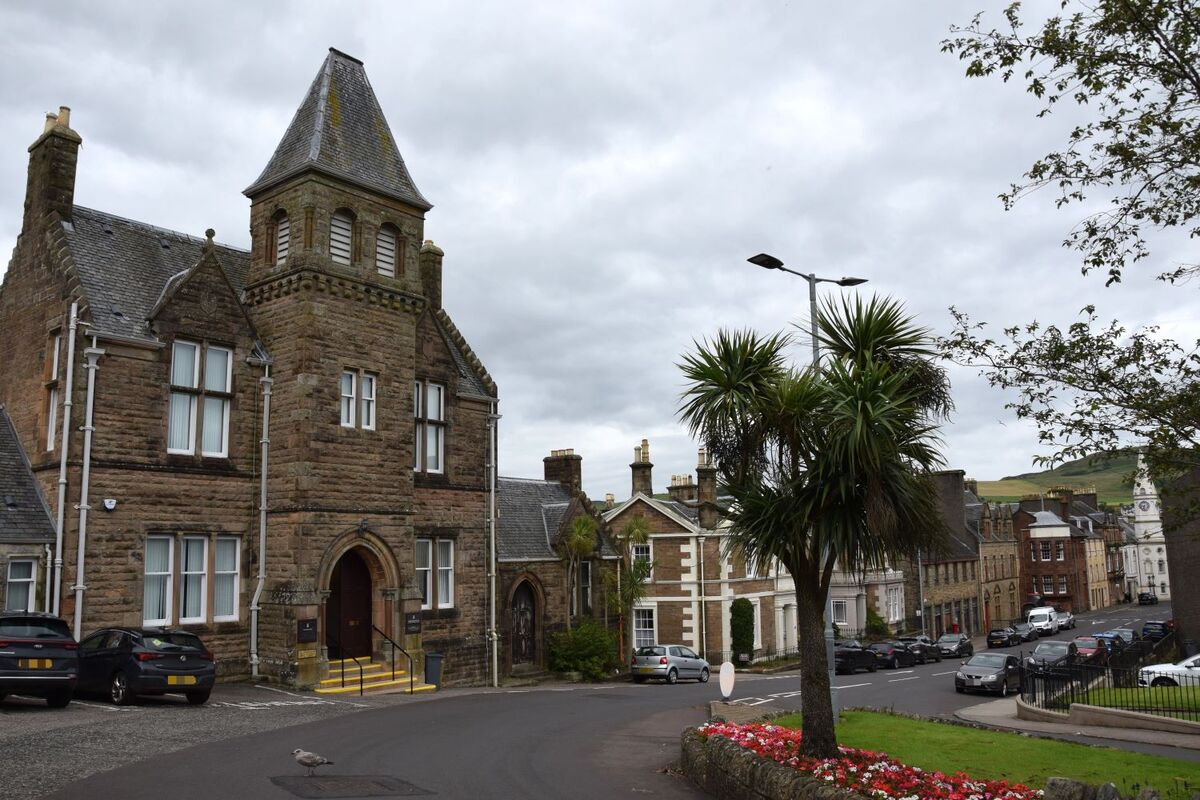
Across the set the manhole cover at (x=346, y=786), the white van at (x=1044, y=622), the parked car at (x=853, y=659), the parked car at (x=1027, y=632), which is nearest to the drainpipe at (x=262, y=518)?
the manhole cover at (x=346, y=786)

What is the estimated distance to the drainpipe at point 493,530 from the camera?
30.4 m

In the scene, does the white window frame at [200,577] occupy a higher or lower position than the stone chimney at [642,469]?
lower

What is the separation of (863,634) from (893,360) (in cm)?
4622

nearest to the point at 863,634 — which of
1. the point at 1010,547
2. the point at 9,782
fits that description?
the point at 1010,547

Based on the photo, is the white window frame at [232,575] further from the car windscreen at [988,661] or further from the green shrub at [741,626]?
the green shrub at [741,626]

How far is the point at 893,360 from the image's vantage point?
1405 centimetres

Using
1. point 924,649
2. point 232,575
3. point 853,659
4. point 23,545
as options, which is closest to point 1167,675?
point 853,659

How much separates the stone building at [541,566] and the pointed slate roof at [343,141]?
1317 centimetres

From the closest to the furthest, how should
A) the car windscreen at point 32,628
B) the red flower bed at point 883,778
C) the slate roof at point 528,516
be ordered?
the red flower bed at point 883,778
the car windscreen at point 32,628
the slate roof at point 528,516

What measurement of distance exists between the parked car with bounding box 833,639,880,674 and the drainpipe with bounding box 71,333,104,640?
3021cm

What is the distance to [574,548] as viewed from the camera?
36.3m

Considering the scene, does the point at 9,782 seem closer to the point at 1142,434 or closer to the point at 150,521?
the point at 150,521

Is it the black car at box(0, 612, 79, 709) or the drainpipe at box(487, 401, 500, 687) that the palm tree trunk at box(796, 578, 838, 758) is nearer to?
the black car at box(0, 612, 79, 709)

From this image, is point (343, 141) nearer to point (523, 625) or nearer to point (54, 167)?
point (54, 167)
